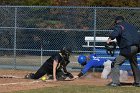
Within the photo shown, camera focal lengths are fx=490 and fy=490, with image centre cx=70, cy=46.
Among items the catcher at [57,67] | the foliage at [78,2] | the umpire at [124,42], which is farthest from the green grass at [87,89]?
the foliage at [78,2]

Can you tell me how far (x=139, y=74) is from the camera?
525 inches

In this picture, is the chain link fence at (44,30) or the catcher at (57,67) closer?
the catcher at (57,67)

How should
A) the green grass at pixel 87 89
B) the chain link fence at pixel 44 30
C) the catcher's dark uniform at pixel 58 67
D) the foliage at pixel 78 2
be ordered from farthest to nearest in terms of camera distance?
the foliage at pixel 78 2 < the chain link fence at pixel 44 30 < the catcher's dark uniform at pixel 58 67 < the green grass at pixel 87 89

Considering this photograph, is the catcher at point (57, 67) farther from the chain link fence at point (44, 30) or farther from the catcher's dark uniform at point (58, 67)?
the chain link fence at point (44, 30)

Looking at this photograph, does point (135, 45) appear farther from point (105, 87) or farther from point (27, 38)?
point (27, 38)

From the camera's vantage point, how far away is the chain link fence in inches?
750

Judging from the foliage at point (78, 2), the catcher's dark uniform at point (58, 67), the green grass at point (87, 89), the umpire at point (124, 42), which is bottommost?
the green grass at point (87, 89)

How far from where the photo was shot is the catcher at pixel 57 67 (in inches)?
566

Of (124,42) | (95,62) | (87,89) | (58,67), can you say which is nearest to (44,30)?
(95,62)

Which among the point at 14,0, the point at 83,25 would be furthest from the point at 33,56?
the point at 14,0

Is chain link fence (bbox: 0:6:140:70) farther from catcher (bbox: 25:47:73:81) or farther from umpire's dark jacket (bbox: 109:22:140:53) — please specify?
umpire's dark jacket (bbox: 109:22:140:53)

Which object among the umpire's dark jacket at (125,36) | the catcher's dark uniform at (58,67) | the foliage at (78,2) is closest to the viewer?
the umpire's dark jacket at (125,36)

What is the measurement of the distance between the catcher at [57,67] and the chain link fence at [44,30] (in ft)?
12.5

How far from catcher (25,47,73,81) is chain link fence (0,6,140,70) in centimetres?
382
